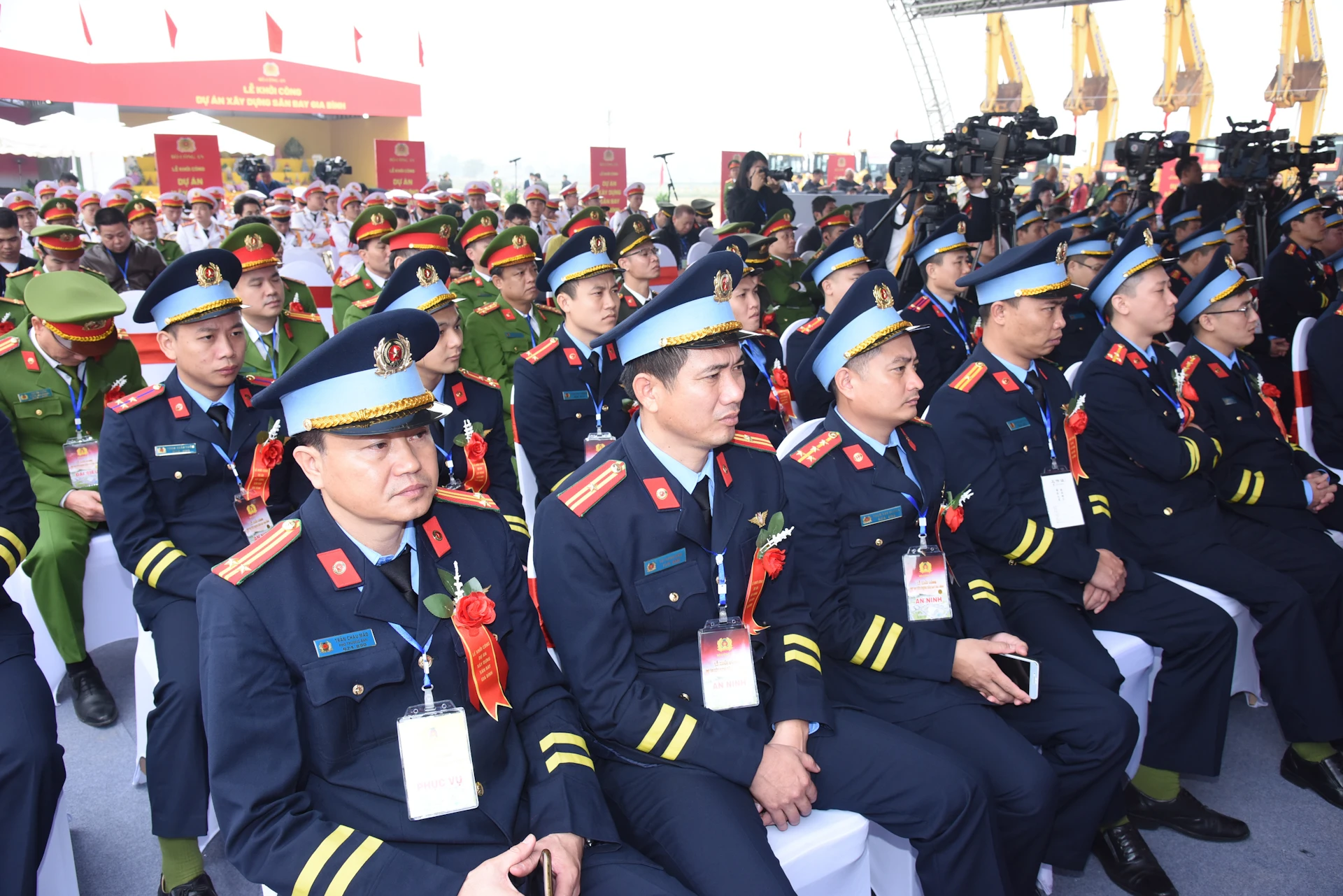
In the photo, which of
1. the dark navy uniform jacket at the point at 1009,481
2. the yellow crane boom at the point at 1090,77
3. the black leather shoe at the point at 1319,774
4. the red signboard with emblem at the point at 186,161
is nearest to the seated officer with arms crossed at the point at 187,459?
the dark navy uniform jacket at the point at 1009,481

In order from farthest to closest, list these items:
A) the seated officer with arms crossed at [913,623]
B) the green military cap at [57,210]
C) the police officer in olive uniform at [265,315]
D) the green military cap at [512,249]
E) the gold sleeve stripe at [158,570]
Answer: the green military cap at [57,210], the green military cap at [512,249], the police officer in olive uniform at [265,315], the gold sleeve stripe at [158,570], the seated officer with arms crossed at [913,623]

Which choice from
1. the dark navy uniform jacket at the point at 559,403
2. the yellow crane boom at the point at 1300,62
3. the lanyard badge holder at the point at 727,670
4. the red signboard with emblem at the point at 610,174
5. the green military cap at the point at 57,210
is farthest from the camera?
the yellow crane boom at the point at 1300,62

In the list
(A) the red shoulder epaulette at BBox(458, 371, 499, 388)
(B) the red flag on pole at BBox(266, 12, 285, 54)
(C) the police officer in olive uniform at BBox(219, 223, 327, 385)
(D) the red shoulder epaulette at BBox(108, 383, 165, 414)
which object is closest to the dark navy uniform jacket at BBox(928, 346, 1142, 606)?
(A) the red shoulder epaulette at BBox(458, 371, 499, 388)

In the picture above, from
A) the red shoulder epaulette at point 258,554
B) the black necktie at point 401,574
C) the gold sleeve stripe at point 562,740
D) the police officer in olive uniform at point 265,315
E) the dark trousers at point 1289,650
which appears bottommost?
the dark trousers at point 1289,650

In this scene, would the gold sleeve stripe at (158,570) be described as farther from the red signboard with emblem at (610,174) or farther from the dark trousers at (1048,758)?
the red signboard with emblem at (610,174)

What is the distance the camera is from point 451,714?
147 centimetres

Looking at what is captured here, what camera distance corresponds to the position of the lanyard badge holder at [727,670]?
1.78 metres

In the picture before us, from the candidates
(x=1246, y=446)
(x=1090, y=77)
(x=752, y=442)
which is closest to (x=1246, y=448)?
(x=1246, y=446)

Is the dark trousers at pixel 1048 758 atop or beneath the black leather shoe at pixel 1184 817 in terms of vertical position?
atop

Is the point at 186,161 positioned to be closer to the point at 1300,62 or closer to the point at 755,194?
the point at 755,194

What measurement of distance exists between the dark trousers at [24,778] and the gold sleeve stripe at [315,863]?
2.62 feet

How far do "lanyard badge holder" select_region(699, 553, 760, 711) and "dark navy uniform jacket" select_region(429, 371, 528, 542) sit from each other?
1.28 meters

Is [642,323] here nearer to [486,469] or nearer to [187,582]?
[486,469]

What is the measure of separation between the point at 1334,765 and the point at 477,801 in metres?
2.58
